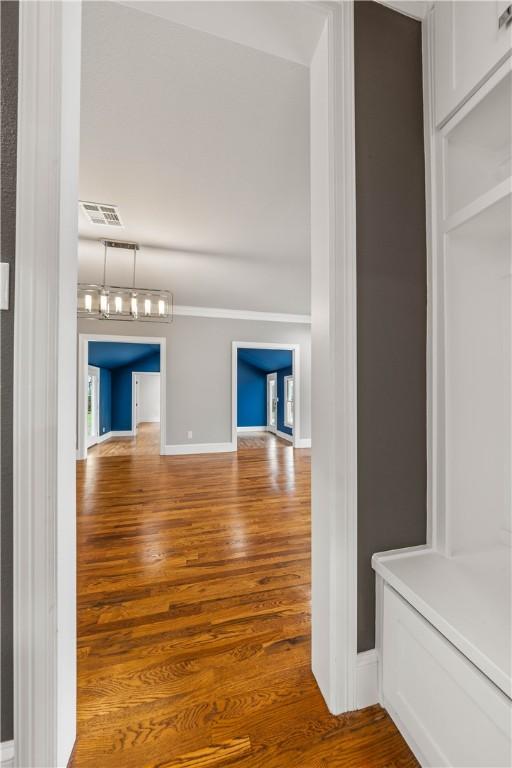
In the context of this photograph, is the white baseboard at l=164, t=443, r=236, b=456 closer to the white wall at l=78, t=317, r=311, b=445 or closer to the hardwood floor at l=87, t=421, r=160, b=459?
the white wall at l=78, t=317, r=311, b=445

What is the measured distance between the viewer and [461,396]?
1.14 meters

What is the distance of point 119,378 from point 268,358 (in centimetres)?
416

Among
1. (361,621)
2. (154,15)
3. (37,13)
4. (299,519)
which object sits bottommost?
(299,519)

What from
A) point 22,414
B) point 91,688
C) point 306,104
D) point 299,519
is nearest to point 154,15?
point 306,104

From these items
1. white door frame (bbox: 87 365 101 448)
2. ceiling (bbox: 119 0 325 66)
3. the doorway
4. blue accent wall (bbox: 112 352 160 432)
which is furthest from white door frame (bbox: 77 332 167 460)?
the doorway

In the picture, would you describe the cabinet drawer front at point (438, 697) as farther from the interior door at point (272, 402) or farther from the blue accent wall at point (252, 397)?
the blue accent wall at point (252, 397)

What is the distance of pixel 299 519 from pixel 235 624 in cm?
135

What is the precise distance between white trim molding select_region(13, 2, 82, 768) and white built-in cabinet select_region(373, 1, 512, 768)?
1.01 metres

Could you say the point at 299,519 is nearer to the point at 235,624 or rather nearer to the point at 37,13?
the point at 235,624

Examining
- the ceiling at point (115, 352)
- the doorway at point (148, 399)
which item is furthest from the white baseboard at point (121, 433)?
the doorway at point (148, 399)

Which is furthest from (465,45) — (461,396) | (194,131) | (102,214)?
(102,214)

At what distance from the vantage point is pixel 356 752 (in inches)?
38.7

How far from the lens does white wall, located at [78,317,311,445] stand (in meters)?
5.44

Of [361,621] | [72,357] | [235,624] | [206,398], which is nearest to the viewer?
[72,357]
